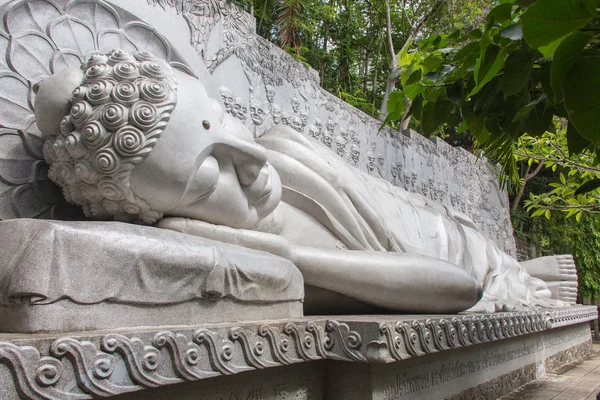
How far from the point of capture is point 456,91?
1276mm

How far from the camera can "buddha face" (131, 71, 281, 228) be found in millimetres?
1614

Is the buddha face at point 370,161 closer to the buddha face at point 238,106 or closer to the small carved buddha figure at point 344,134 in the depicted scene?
the small carved buddha figure at point 344,134

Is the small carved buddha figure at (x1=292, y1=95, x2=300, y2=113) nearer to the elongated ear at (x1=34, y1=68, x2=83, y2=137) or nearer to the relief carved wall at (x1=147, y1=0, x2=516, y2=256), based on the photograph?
the relief carved wall at (x1=147, y1=0, x2=516, y2=256)

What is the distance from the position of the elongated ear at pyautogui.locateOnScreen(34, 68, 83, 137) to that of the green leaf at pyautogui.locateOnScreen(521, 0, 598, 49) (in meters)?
1.42

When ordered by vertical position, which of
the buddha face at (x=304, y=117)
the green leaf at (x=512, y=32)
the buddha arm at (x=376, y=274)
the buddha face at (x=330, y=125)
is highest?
the buddha face at (x=330, y=125)

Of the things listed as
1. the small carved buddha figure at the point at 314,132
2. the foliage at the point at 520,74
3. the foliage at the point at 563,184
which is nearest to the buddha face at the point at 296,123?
the small carved buddha figure at the point at 314,132

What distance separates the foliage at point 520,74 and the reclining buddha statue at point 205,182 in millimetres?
637

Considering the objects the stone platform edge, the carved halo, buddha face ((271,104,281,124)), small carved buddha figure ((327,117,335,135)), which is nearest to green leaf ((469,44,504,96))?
the stone platform edge

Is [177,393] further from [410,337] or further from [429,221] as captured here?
[429,221]

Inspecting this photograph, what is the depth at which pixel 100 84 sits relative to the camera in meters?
1.60

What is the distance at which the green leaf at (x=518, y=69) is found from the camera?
0.95m

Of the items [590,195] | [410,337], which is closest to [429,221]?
[590,195]

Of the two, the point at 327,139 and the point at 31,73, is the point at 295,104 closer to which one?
the point at 327,139

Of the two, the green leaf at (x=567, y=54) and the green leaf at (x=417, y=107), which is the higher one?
the green leaf at (x=417, y=107)
